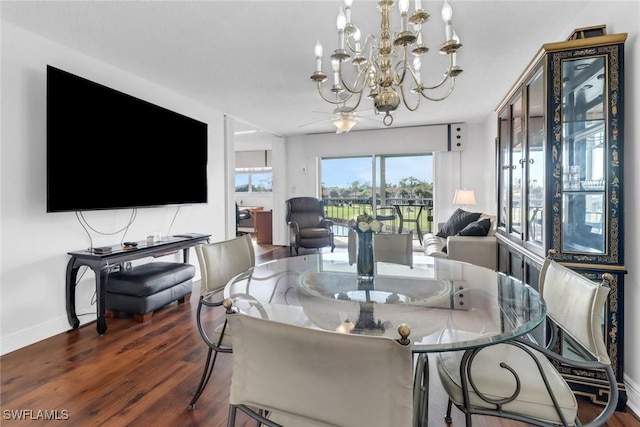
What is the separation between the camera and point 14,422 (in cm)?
163

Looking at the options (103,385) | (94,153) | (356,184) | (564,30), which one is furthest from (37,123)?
(356,184)

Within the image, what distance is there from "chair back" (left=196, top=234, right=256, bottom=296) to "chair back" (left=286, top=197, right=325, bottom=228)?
3.86 metres

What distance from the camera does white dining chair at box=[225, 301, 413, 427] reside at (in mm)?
709

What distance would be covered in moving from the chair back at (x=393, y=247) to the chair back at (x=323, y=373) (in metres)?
1.86

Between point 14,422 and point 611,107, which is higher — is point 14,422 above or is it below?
below

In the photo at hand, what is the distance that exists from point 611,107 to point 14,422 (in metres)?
3.50

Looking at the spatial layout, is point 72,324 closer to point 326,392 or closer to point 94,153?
point 94,153

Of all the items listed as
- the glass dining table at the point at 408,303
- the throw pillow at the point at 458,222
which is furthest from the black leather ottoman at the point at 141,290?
the throw pillow at the point at 458,222

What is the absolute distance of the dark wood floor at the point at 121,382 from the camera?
165cm

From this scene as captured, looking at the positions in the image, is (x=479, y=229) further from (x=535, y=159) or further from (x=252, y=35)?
(x=252, y=35)

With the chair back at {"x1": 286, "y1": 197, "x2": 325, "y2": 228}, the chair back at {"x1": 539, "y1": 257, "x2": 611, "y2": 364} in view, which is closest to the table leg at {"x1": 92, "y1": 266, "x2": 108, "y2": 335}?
the chair back at {"x1": 539, "y1": 257, "x2": 611, "y2": 364}

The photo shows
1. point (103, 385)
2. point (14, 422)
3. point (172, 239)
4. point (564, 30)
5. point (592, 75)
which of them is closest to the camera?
point (14, 422)

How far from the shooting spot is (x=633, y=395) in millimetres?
1684

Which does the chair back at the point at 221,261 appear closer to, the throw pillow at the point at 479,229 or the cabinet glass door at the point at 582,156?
the cabinet glass door at the point at 582,156
